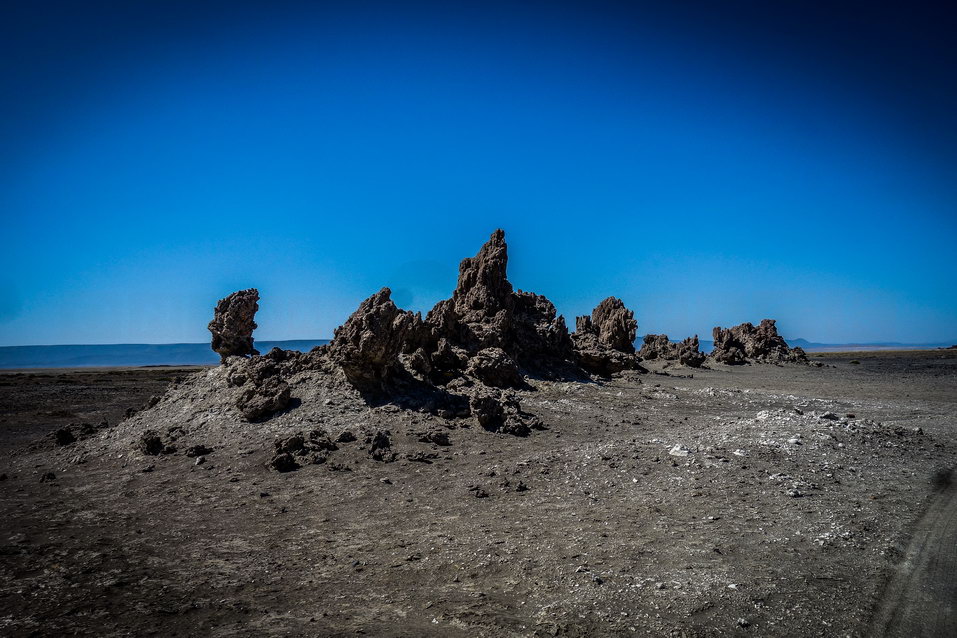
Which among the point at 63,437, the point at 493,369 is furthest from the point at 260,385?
the point at 493,369

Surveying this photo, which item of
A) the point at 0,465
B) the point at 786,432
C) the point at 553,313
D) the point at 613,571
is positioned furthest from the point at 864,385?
the point at 0,465

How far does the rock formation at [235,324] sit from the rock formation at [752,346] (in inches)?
1704

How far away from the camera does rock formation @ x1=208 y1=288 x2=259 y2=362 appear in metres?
19.6

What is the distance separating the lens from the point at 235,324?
19.7 metres

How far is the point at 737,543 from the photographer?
6.98m

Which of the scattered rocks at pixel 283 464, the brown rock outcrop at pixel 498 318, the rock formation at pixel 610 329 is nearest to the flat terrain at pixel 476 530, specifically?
the scattered rocks at pixel 283 464

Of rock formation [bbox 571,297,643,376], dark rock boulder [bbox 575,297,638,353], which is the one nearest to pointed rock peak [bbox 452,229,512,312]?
rock formation [bbox 571,297,643,376]

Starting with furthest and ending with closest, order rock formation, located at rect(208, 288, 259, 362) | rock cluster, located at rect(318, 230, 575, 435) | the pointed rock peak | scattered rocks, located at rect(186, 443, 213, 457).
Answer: the pointed rock peak < rock formation, located at rect(208, 288, 259, 362) < rock cluster, located at rect(318, 230, 575, 435) < scattered rocks, located at rect(186, 443, 213, 457)

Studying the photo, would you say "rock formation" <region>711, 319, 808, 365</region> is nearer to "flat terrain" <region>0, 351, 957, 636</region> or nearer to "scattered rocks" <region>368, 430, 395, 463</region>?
"flat terrain" <region>0, 351, 957, 636</region>

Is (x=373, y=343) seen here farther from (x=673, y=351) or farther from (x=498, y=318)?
(x=673, y=351)

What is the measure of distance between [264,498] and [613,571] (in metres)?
6.66

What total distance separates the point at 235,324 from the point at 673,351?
43.2 m

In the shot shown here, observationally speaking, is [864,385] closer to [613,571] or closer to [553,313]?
[553,313]

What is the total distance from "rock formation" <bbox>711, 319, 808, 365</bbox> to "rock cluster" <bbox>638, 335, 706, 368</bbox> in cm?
245
